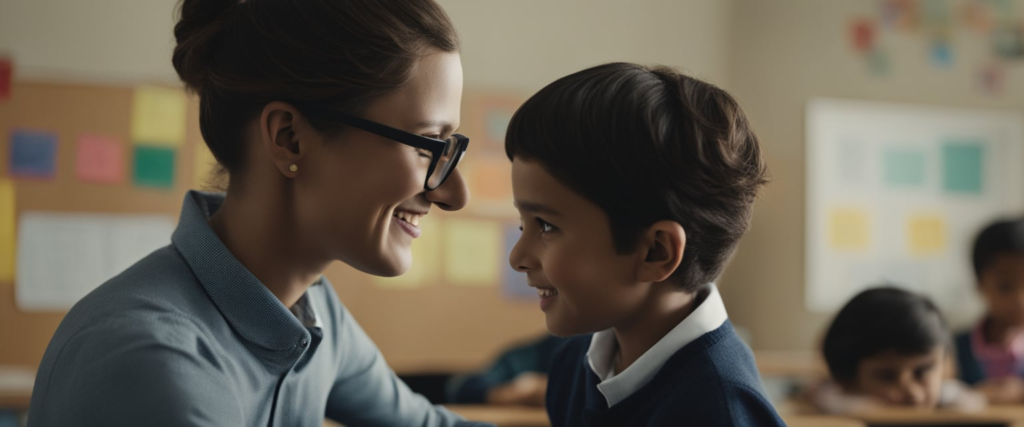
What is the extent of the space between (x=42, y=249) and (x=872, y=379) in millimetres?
3057

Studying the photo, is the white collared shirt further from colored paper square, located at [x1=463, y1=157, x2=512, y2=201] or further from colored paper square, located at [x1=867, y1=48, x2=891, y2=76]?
colored paper square, located at [x1=867, y1=48, x2=891, y2=76]

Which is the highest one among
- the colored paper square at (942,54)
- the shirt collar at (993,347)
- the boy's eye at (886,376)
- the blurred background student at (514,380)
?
the colored paper square at (942,54)

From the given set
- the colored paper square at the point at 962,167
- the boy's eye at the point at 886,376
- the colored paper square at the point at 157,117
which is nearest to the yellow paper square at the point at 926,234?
the colored paper square at the point at 962,167

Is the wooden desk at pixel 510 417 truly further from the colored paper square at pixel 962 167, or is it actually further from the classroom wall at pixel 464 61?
the colored paper square at pixel 962 167

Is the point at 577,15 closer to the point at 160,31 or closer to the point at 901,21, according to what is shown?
the point at 901,21

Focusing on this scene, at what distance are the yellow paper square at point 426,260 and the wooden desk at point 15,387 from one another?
1424 millimetres

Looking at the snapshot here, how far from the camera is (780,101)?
4457 millimetres

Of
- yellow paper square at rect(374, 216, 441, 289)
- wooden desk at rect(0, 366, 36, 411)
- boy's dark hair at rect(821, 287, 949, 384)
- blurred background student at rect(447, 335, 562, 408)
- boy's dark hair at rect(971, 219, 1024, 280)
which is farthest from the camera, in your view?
yellow paper square at rect(374, 216, 441, 289)

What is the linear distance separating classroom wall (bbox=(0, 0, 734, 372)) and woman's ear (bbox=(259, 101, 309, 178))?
2.05 meters

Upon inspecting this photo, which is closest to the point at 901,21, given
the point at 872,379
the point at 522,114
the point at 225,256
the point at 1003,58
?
the point at 1003,58

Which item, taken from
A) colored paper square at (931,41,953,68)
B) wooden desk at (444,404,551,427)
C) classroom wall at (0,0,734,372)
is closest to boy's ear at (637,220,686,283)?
wooden desk at (444,404,551,427)

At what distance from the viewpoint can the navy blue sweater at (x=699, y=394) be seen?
3.60 feet

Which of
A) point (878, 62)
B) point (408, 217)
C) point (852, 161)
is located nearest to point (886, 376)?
point (408, 217)

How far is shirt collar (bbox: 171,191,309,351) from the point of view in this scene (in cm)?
123
